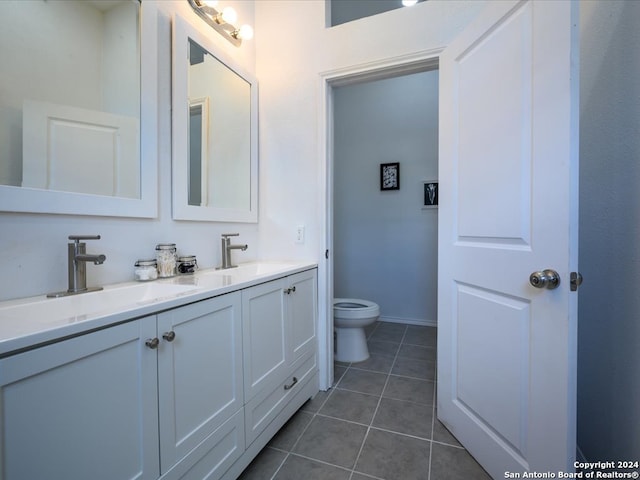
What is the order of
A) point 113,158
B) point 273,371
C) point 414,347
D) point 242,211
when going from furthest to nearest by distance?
point 414,347
point 242,211
point 273,371
point 113,158

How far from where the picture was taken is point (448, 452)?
52.7 inches

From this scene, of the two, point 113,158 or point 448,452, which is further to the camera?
point 448,452

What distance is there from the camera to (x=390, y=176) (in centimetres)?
306

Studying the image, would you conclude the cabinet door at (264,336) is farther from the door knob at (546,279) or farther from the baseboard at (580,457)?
the baseboard at (580,457)

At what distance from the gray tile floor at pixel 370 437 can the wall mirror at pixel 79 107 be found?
4.09 feet

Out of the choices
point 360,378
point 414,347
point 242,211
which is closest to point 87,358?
point 242,211

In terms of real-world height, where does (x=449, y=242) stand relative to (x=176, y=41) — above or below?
below

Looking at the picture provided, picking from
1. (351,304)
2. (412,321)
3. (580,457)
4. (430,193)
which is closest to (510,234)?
(580,457)

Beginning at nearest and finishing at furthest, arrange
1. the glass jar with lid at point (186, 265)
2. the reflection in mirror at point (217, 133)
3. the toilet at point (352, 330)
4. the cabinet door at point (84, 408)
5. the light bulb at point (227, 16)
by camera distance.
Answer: the cabinet door at point (84, 408) < the glass jar with lid at point (186, 265) < the reflection in mirror at point (217, 133) < the light bulb at point (227, 16) < the toilet at point (352, 330)

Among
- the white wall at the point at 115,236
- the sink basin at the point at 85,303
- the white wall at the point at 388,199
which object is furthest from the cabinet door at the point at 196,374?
the white wall at the point at 388,199

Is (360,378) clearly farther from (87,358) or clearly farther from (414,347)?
(87,358)

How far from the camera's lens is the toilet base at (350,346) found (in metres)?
2.28

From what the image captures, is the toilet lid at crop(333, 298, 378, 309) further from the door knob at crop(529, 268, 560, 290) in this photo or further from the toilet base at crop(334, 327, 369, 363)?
the door knob at crop(529, 268, 560, 290)

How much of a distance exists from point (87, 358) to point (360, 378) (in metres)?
1.71
